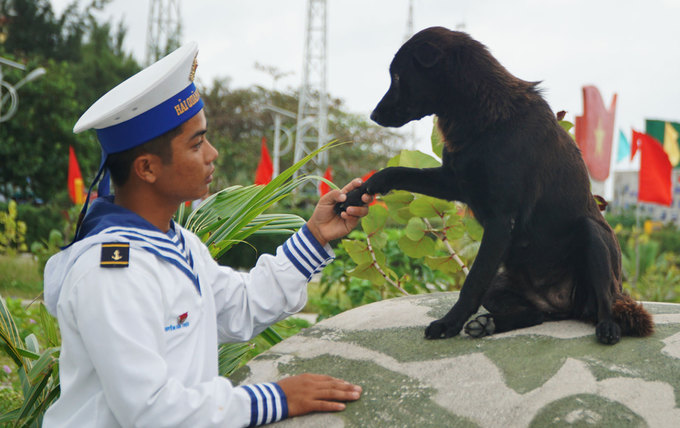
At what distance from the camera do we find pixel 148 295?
1.41 metres

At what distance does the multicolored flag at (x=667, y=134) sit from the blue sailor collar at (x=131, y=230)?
7.93 meters

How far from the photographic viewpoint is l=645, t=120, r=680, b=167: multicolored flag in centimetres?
795

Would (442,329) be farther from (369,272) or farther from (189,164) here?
(369,272)

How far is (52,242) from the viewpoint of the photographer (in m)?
6.72

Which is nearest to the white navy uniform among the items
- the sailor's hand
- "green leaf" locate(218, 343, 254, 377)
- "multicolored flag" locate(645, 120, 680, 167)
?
A: the sailor's hand

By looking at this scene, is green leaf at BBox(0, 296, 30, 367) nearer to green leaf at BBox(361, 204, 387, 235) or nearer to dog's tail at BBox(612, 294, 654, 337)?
green leaf at BBox(361, 204, 387, 235)

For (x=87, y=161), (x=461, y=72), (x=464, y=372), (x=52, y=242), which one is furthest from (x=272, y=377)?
(x=87, y=161)

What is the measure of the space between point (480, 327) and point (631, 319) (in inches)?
18.6

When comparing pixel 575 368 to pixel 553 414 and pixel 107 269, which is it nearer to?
pixel 553 414

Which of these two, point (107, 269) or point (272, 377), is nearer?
point (107, 269)

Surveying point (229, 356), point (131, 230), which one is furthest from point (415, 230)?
point (131, 230)

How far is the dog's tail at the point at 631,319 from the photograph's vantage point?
190cm

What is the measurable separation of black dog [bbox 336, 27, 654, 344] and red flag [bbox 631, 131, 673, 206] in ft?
20.0

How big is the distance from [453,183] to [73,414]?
1288 mm
